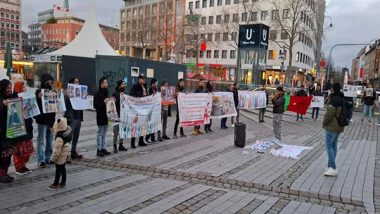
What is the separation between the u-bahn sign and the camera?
2252 cm

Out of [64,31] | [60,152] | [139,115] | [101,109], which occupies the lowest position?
[60,152]

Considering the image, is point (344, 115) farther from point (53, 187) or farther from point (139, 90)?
point (53, 187)

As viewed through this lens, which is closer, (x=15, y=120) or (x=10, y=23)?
(x=15, y=120)

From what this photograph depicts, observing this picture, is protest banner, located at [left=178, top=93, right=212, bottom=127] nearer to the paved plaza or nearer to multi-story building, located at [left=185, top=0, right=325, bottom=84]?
the paved plaza

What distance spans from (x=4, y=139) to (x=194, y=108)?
22.8 ft

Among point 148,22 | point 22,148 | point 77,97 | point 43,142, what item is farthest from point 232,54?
point 22,148

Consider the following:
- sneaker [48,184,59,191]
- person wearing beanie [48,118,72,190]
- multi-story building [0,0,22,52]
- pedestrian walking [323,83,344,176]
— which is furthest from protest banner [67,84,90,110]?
multi-story building [0,0,22,52]

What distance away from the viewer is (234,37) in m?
62.6

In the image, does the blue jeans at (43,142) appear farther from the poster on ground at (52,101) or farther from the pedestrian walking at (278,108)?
the pedestrian walking at (278,108)

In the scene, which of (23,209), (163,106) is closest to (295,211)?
(23,209)

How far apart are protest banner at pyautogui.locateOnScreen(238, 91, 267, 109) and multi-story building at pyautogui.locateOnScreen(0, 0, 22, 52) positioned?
13001 cm

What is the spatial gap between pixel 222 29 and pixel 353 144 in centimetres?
6131

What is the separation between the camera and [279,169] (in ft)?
27.9

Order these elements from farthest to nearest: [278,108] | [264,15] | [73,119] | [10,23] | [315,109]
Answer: [10,23] < [264,15] < [315,109] < [278,108] < [73,119]
